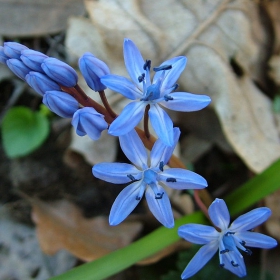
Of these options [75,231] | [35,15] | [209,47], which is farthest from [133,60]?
[35,15]

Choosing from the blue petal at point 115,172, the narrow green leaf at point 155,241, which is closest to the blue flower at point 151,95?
the blue petal at point 115,172

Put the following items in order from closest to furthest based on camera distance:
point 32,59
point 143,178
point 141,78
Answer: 1. point 32,59
2. point 141,78
3. point 143,178

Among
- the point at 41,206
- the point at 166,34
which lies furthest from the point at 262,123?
the point at 41,206

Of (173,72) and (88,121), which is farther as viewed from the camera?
(173,72)

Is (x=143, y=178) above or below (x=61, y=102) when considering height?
below

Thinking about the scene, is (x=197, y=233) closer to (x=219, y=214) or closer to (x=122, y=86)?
(x=219, y=214)

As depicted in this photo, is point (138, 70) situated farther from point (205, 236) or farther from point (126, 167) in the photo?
point (205, 236)
